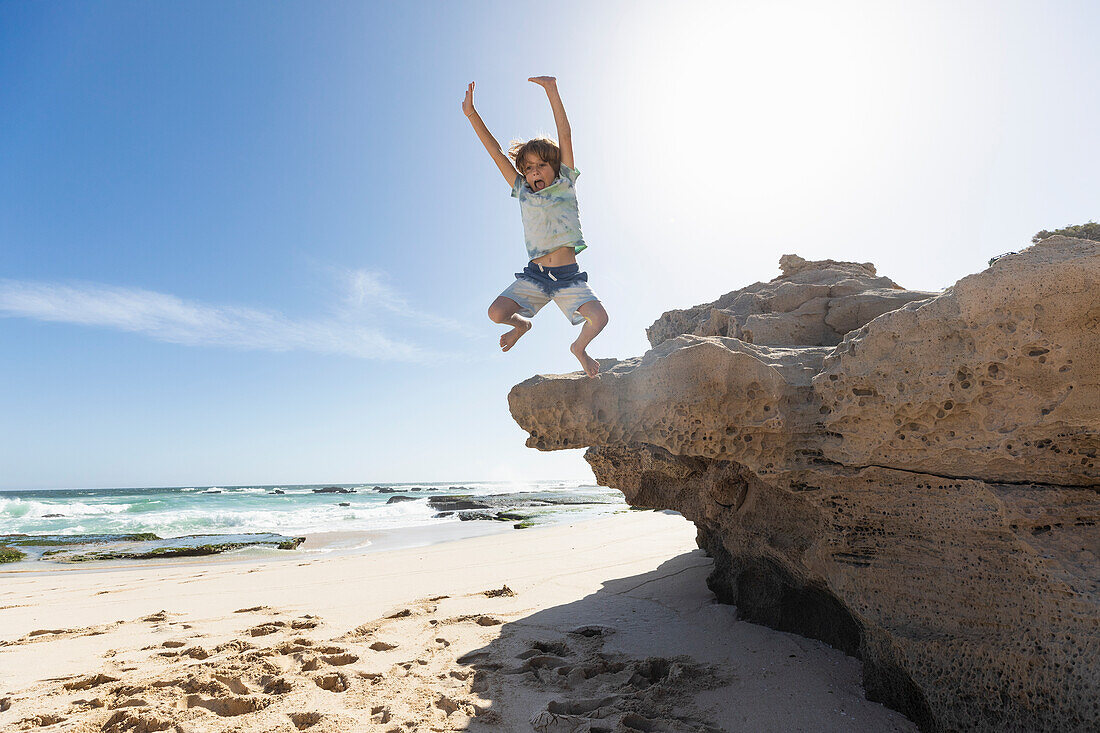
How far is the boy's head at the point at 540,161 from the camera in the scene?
13.0 ft

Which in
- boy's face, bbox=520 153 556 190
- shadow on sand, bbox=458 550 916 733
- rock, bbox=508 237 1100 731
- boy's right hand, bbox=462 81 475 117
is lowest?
shadow on sand, bbox=458 550 916 733

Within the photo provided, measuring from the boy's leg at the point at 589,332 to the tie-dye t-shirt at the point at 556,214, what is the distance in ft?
1.52

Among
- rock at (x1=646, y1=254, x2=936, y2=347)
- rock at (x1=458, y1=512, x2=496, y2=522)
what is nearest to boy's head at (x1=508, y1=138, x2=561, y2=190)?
rock at (x1=646, y1=254, x2=936, y2=347)

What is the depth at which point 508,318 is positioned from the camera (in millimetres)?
3984

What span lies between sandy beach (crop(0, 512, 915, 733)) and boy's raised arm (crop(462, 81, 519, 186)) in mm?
3532

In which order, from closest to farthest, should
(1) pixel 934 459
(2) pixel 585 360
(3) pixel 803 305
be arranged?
1. (1) pixel 934 459
2. (2) pixel 585 360
3. (3) pixel 803 305

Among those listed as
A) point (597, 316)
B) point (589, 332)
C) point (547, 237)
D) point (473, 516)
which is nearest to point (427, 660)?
point (589, 332)

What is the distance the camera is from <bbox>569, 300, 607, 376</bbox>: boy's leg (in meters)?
3.83

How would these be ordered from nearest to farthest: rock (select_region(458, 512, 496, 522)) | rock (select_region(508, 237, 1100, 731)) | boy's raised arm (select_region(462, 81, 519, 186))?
rock (select_region(508, 237, 1100, 731)), boy's raised arm (select_region(462, 81, 519, 186)), rock (select_region(458, 512, 496, 522))

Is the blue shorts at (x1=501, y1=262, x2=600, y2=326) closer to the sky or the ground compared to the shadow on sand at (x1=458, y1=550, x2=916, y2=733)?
closer to the sky

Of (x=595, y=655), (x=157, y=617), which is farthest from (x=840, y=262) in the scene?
(x=157, y=617)

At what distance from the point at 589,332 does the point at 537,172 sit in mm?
1188

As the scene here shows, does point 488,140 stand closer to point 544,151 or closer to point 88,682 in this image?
point 544,151

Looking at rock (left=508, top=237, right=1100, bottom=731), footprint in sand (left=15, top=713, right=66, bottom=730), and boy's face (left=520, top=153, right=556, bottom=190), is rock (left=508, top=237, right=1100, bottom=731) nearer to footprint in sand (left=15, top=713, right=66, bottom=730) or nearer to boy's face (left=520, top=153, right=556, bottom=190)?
boy's face (left=520, top=153, right=556, bottom=190)
